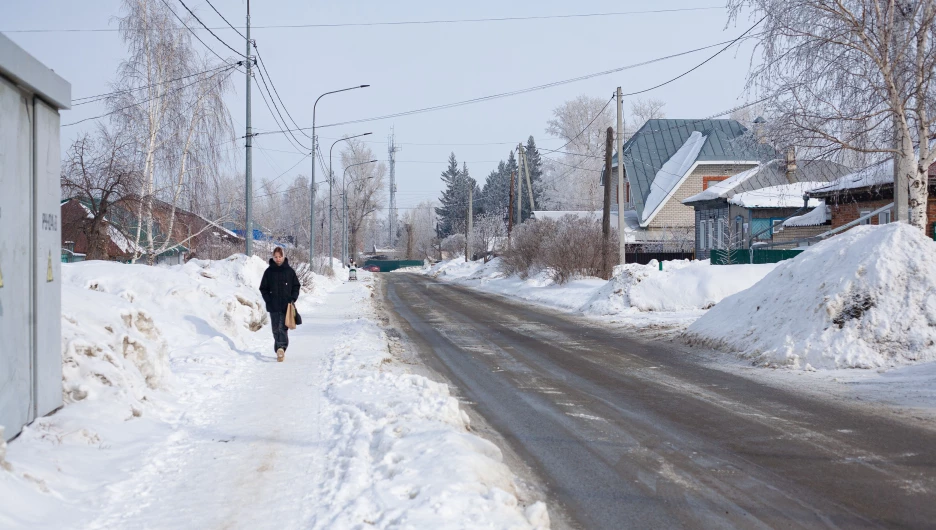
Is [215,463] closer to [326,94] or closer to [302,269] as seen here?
[302,269]

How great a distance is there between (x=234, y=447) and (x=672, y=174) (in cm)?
5063

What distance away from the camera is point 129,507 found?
521 centimetres

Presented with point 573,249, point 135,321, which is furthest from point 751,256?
point 135,321

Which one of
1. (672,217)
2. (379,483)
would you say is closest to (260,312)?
(379,483)

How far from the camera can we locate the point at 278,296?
1232 centimetres

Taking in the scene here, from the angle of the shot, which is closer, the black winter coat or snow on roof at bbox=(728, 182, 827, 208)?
the black winter coat

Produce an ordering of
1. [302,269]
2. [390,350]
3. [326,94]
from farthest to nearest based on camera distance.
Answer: [326,94], [302,269], [390,350]

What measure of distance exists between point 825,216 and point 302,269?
20.7m

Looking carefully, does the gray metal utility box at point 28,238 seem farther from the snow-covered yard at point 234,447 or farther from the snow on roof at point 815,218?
the snow on roof at point 815,218

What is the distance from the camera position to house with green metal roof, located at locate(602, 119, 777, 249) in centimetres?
5162

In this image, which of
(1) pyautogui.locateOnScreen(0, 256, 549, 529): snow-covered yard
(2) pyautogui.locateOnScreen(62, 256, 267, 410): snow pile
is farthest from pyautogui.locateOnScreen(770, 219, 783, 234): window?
(1) pyautogui.locateOnScreen(0, 256, 549, 529): snow-covered yard

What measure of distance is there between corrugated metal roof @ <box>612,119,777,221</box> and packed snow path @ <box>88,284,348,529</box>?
4599 cm

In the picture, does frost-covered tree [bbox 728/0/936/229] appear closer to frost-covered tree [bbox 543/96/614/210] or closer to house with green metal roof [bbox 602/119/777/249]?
house with green metal roof [bbox 602/119/777/249]

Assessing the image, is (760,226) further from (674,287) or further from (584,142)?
(584,142)
